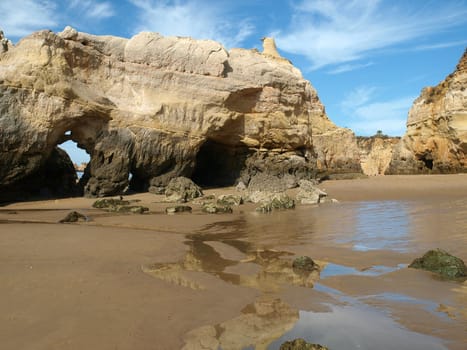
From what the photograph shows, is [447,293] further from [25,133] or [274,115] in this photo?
[274,115]

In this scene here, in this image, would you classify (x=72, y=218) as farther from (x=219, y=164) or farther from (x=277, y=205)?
(x=219, y=164)

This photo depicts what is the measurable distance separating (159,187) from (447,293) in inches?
495

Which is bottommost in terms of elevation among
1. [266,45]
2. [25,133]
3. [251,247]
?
[251,247]

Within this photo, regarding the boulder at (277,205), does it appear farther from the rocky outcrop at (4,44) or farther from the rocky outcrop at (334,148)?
the rocky outcrop at (334,148)

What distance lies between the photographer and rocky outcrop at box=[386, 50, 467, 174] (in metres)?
21.7

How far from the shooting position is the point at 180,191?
13.3 metres

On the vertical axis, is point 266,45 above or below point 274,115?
above

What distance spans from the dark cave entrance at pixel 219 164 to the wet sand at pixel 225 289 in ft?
36.3

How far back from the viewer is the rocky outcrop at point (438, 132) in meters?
21.7

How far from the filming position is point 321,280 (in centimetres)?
387

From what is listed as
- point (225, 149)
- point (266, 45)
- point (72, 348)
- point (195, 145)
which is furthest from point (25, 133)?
point (266, 45)

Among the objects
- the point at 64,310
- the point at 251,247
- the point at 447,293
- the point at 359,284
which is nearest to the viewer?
the point at 64,310

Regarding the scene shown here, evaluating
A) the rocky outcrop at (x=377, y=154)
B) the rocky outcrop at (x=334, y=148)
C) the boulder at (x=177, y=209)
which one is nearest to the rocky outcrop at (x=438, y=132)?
the rocky outcrop at (x=334, y=148)

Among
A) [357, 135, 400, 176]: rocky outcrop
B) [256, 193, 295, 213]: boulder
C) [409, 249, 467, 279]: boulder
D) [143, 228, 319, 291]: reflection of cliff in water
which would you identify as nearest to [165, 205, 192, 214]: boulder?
[256, 193, 295, 213]: boulder
